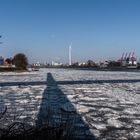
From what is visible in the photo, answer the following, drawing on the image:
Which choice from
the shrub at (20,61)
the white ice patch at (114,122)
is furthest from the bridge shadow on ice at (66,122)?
the shrub at (20,61)

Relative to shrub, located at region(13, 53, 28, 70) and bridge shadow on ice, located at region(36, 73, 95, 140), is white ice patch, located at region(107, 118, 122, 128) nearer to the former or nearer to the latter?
bridge shadow on ice, located at region(36, 73, 95, 140)

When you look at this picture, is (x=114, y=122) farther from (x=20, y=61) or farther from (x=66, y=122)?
(x=20, y=61)

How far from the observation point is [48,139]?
184 inches

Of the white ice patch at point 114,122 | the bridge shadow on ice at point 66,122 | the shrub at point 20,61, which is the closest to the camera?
the bridge shadow on ice at point 66,122

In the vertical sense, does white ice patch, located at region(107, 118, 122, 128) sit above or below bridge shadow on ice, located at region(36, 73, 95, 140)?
below

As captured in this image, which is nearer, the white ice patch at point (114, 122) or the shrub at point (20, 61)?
the white ice patch at point (114, 122)

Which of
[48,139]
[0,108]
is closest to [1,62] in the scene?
[0,108]

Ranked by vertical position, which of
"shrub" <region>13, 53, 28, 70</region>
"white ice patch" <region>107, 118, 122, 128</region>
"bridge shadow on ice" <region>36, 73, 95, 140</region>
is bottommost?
"white ice patch" <region>107, 118, 122, 128</region>

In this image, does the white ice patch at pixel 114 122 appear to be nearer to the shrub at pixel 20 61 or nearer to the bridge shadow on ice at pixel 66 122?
the bridge shadow on ice at pixel 66 122

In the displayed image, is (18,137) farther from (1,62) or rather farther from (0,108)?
(1,62)

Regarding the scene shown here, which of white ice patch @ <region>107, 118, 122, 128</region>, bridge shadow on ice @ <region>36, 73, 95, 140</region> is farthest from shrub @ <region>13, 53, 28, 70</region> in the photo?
white ice patch @ <region>107, 118, 122, 128</region>

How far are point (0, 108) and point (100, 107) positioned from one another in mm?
2653

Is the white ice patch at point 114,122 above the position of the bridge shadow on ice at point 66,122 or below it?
below

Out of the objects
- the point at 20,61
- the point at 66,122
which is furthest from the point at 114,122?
the point at 20,61
